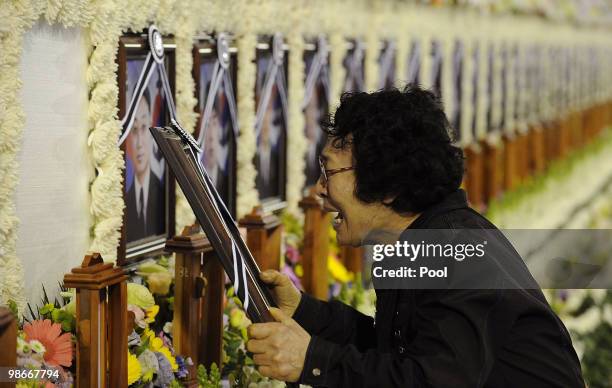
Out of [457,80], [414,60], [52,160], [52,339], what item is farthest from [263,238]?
[457,80]

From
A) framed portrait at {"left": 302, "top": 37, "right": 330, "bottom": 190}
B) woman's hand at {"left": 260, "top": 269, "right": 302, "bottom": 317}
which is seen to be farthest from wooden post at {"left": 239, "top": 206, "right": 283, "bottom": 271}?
framed portrait at {"left": 302, "top": 37, "right": 330, "bottom": 190}

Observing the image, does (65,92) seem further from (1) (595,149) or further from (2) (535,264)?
(1) (595,149)

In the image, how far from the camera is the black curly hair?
283 centimetres

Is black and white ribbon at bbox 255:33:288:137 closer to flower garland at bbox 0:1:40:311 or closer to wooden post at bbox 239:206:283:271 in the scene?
wooden post at bbox 239:206:283:271

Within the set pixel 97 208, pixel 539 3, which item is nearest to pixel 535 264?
pixel 97 208

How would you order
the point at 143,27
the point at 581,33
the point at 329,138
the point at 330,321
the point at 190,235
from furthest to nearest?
the point at 581,33 < the point at 143,27 < the point at 190,235 < the point at 330,321 < the point at 329,138

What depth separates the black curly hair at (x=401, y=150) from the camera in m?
2.83

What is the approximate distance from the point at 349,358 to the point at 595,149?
12.6 metres

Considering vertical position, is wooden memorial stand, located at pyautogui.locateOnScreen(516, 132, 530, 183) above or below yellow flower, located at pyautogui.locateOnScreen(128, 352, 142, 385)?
above

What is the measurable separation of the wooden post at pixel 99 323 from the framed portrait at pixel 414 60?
576 cm

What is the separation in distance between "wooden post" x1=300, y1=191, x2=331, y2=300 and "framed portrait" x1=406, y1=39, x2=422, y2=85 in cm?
364

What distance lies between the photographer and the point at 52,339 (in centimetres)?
300

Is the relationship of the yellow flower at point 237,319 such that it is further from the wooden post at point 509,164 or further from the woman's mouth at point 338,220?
the wooden post at point 509,164

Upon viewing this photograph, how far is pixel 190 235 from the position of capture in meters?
3.51
